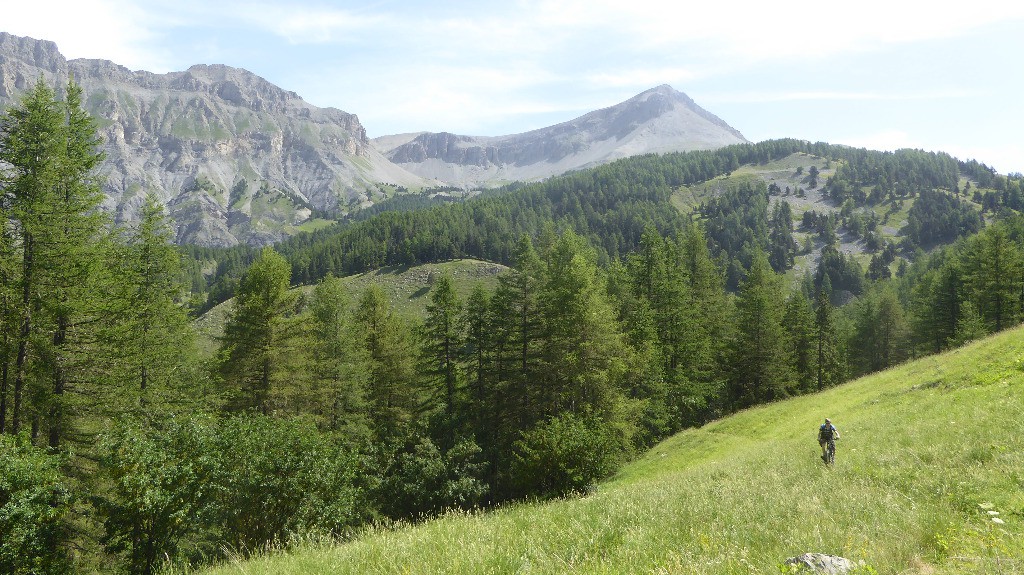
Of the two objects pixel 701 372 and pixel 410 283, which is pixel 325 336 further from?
pixel 410 283

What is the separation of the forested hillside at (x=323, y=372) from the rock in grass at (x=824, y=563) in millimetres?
8167

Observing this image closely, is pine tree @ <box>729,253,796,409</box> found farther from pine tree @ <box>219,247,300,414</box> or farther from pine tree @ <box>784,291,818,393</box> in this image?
pine tree @ <box>219,247,300,414</box>

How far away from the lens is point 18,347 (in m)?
16.6

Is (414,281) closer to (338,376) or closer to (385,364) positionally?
(385,364)

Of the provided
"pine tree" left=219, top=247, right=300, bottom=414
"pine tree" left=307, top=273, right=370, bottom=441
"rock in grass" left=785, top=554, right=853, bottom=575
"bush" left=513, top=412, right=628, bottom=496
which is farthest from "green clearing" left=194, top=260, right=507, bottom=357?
"rock in grass" left=785, top=554, right=853, bottom=575

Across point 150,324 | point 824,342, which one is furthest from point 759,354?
point 150,324

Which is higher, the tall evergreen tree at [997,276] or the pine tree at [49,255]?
the pine tree at [49,255]

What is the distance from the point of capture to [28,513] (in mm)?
11484

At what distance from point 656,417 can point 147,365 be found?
3482 centimetres

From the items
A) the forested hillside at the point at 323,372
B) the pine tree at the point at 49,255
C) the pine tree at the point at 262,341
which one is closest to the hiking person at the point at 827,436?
the forested hillside at the point at 323,372

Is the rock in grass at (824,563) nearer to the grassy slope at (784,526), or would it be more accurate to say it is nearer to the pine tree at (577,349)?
the grassy slope at (784,526)

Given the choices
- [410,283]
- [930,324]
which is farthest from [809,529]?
[410,283]

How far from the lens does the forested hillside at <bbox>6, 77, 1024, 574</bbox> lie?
15828mm

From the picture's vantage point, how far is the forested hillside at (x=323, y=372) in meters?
15.8
